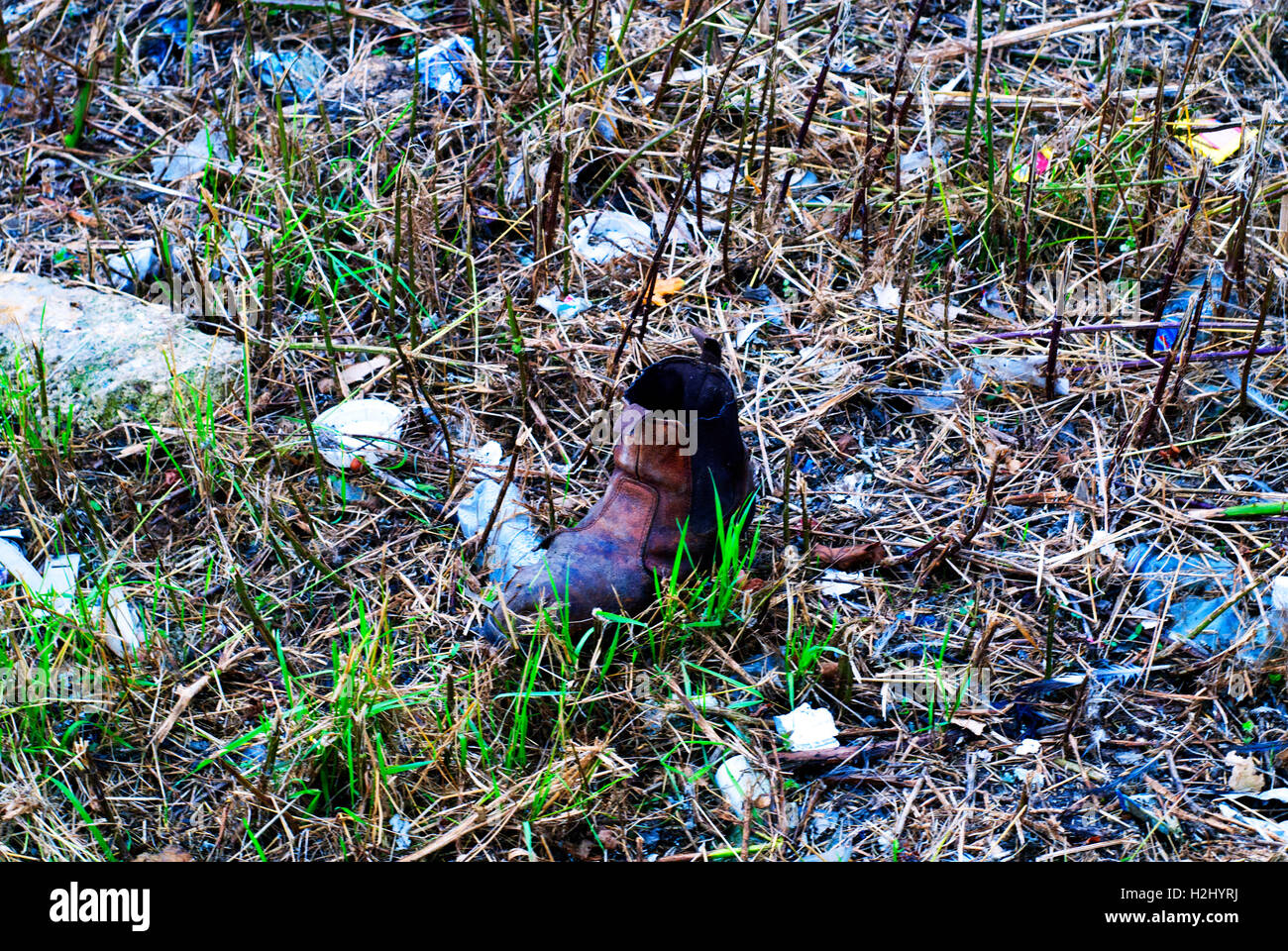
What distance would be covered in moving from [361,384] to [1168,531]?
5.62ft

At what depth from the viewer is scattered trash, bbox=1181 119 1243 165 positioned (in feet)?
9.19

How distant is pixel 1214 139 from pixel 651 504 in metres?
1.89

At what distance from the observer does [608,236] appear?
9.25ft

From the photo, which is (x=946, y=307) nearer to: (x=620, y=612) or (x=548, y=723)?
(x=620, y=612)

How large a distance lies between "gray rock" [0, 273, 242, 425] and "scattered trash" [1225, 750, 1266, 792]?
6.87 feet

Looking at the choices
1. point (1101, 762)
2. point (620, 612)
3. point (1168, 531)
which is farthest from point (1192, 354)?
point (620, 612)

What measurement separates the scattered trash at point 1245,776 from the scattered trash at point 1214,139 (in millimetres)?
1625

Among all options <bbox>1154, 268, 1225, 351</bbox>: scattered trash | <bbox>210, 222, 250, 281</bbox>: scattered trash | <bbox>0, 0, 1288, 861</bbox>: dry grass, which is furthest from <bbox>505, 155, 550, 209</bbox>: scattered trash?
<bbox>1154, 268, 1225, 351</bbox>: scattered trash

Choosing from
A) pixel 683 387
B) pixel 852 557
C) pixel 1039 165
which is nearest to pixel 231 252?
pixel 683 387

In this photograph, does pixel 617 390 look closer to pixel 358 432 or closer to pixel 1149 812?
pixel 358 432

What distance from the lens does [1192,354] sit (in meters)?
2.41

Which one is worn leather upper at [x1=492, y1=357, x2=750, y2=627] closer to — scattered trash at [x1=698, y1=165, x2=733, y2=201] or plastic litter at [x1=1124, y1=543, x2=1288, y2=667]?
plastic litter at [x1=1124, y1=543, x2=1288, y2=667]

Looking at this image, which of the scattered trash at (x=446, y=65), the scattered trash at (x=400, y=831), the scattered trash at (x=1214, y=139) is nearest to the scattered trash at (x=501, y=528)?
the scattered trash at (x=400, y=831)

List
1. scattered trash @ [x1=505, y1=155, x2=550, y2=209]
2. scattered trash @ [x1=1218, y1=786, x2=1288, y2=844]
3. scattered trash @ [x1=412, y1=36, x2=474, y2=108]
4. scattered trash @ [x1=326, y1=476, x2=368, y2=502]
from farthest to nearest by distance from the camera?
1. scattered trash @ [x1=412, y1=36, x2=474, y2=108]
2. scattered trash @ [x1=505, y1=155, x2=550, y2=209]
3. scattered trash @ [x1=326, y1=476, x2=368, y2=502]
4. scattered trash @ [x1=1218, y1=786, x2=1288, y2=844]
